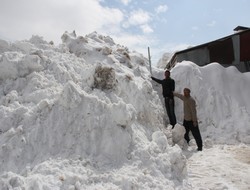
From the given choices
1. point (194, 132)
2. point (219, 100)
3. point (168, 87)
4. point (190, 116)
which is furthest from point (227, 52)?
point (194, 132)

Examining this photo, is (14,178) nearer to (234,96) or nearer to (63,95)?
(63,95)

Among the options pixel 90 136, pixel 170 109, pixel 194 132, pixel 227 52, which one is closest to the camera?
pixel 90 136

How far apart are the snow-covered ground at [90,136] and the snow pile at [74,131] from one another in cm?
2

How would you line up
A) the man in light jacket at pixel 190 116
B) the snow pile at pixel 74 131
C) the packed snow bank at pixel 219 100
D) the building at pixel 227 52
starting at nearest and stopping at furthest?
the snow pile at pixel 74 131 < the man in light jacket at pixel 190 116 < the packed snow bank at pixel 219 100 < the building at pixel 227 52

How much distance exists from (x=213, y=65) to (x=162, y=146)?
18.4ft

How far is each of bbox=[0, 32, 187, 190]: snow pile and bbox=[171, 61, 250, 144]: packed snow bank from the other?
6.17ft

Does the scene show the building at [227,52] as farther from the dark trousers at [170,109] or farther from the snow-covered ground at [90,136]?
the dark trousers at [170,109]

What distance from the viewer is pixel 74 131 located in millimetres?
5539

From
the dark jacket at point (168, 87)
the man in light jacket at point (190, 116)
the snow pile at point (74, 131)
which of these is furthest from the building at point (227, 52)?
the snow pile at point (74, 131)

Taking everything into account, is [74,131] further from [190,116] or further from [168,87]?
[168,87]

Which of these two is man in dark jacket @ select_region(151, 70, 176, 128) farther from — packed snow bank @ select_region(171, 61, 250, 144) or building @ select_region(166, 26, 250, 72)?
building @ select_region(166, 26, 250, 72)

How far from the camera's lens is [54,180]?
4465mm

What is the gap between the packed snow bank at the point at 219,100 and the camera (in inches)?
333

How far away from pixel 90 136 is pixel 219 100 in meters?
5.24
